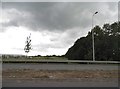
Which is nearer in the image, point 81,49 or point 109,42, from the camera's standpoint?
point 109,42

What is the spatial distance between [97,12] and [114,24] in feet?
112

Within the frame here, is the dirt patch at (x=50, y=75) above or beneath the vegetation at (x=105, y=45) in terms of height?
beneath

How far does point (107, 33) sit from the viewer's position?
73000 mm

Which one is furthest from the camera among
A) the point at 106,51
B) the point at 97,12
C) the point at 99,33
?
the point at 99,33

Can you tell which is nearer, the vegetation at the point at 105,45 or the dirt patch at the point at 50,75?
the dirt patch at the point at 50,75

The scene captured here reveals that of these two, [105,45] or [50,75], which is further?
[105,45]

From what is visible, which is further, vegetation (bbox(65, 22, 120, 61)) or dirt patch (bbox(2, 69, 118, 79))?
vegetation (bbox(65, 22, 120, 61))

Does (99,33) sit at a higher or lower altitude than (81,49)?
higher

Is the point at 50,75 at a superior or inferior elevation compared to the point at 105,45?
inferior

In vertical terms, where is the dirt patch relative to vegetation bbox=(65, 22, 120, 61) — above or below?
below

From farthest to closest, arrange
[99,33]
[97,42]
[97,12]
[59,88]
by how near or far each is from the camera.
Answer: [99,33] → [97,42] → [97,12] → [59,88]

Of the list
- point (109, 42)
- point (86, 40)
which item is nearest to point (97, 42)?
point (109, 42)

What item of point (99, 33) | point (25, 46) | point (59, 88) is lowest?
point (59, 88)

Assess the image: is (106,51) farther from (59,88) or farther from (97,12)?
(59,88)
